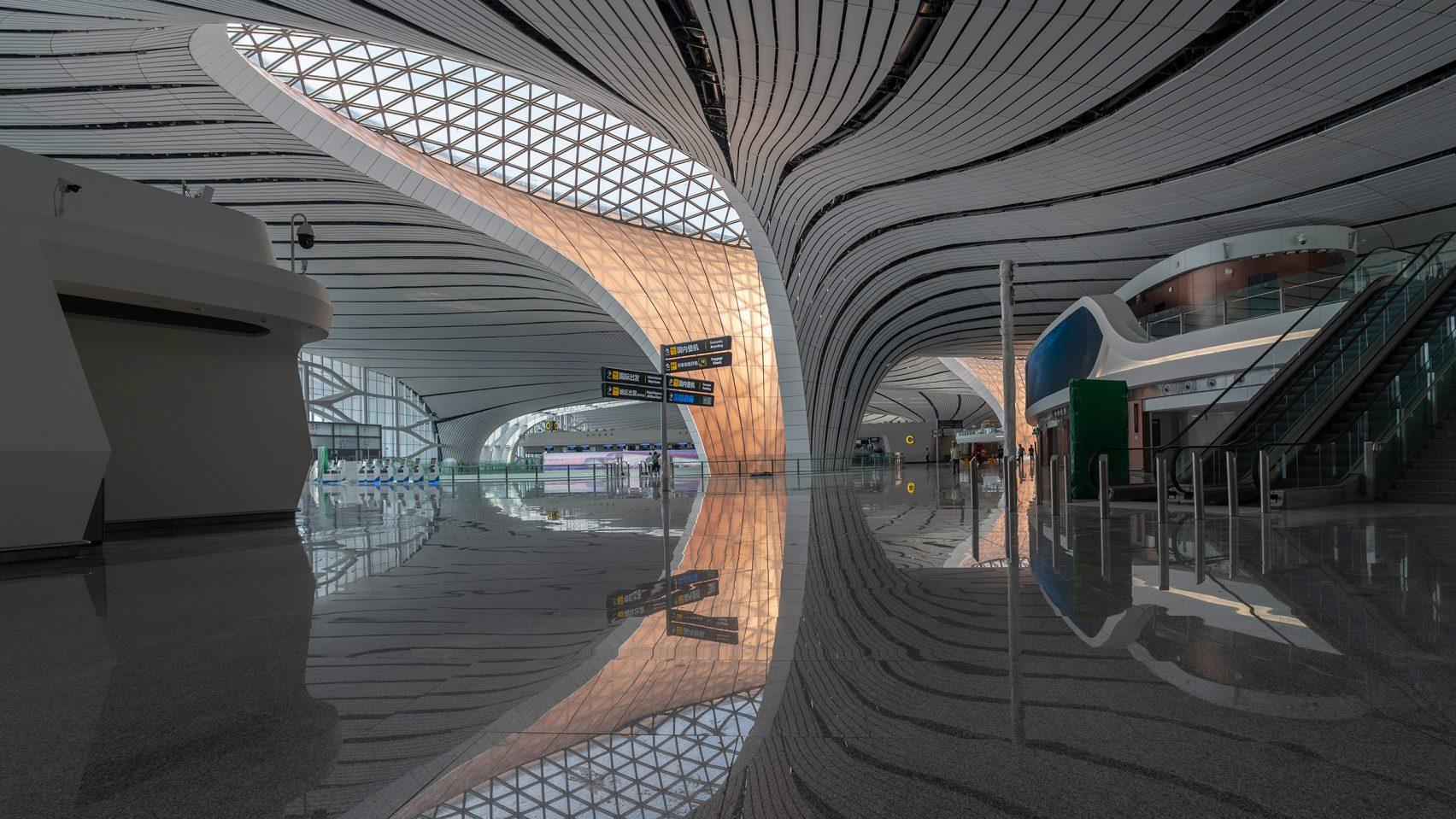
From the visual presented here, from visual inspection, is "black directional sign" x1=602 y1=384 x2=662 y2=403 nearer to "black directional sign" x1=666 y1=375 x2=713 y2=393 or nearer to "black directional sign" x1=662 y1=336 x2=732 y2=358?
"black directional sign" x1=666 y1=375 x2=713 y2=393

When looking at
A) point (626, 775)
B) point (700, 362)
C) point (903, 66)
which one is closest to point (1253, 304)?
point (903, 66)

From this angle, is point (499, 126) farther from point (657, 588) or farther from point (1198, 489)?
point (657, 588)

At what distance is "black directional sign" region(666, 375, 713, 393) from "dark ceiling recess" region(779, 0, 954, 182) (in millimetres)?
11108

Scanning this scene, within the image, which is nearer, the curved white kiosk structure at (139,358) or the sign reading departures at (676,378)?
the curved white kiosk structure at (139,358)

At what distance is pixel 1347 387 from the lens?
1281 centimetres

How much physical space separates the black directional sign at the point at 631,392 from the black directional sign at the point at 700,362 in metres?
1.80

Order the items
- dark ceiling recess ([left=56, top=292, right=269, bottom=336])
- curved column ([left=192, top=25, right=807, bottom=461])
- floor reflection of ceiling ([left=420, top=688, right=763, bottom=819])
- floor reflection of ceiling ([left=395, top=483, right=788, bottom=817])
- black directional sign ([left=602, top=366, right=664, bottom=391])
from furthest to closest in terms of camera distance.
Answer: black directional sign ([left=602, top=366, right=664, bottom=391]), curved column ([left=192, top=25, right=807, bottom=461]), dark ceiling recess ([left=56, top=292, right=269, bottom=336]), floor reflection of ceiling ([left=395, top=483, right=788, bottom=817]), floor reflection of ceiling ([left=420, top=688, right=763, bottom=819])

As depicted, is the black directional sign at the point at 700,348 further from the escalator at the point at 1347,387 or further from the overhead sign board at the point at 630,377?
the escalator at the point at 1347,387

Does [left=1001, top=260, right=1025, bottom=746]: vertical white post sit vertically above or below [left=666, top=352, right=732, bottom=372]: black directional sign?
below

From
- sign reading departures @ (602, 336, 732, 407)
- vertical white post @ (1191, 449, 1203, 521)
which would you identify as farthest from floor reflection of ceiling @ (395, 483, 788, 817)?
sign reading departures @ (602, 336, 732, 407)

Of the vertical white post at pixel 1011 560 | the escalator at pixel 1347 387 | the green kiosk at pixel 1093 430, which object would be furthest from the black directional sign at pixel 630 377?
the escalator at pixel 1347 387

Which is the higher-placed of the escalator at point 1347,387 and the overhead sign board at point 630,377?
the overhead sign board at point 630,377

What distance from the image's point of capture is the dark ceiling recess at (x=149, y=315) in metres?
9.84

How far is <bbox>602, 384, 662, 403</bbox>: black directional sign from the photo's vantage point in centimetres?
2522
